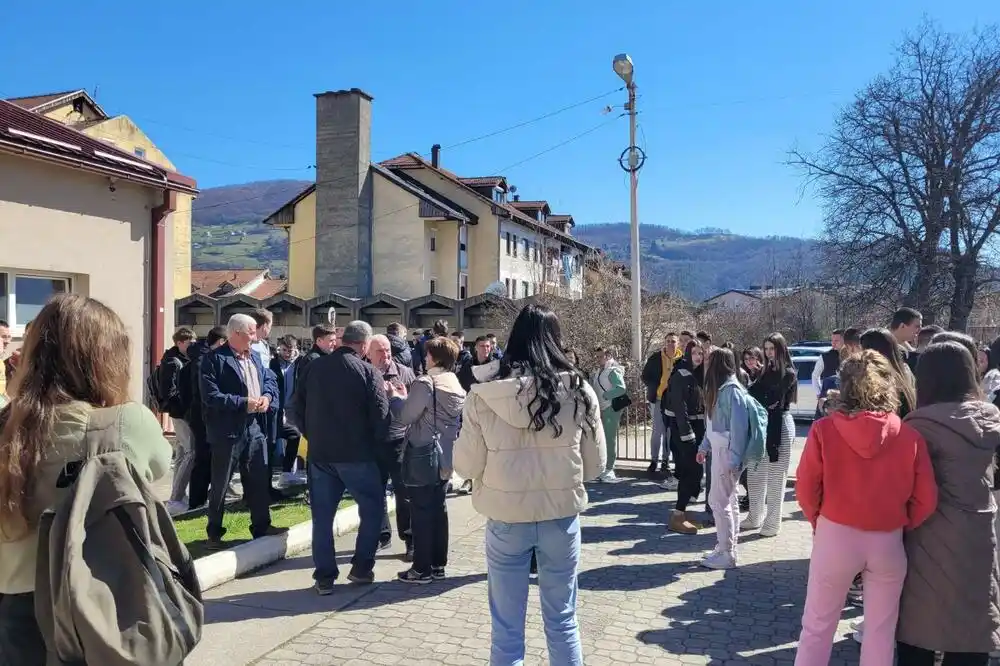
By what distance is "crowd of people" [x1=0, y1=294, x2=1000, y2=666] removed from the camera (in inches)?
102

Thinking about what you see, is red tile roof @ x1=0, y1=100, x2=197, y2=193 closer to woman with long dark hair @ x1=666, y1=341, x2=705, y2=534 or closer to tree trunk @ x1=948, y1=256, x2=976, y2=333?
woman with long dark hair @ x1=666, y1=341, x2=705, y2=534

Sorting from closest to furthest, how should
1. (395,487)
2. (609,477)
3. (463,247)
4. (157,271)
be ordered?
(395,487)
(609,477)
(157,271)
(463,247)

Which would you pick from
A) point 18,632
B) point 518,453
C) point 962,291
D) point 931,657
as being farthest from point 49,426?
point 962,291

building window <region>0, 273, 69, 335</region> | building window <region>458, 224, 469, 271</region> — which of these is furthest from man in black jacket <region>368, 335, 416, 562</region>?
building window <region>458, 224, 469, 271</region>

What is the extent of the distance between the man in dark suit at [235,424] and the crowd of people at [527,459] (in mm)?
17

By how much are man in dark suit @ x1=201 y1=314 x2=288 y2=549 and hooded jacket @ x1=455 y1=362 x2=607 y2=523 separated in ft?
10.9

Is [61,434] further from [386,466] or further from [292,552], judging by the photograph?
[292,552]

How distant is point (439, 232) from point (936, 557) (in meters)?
43.8

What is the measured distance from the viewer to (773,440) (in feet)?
26.1

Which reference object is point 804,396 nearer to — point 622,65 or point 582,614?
point 622,65

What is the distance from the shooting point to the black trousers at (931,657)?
12.2ft

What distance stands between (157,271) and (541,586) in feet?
34.3

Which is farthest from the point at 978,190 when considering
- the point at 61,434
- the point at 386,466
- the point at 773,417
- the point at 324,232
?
the point at 324,232

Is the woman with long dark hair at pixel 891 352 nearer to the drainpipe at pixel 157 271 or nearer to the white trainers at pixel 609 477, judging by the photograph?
the white trainers at pixel 609 477
